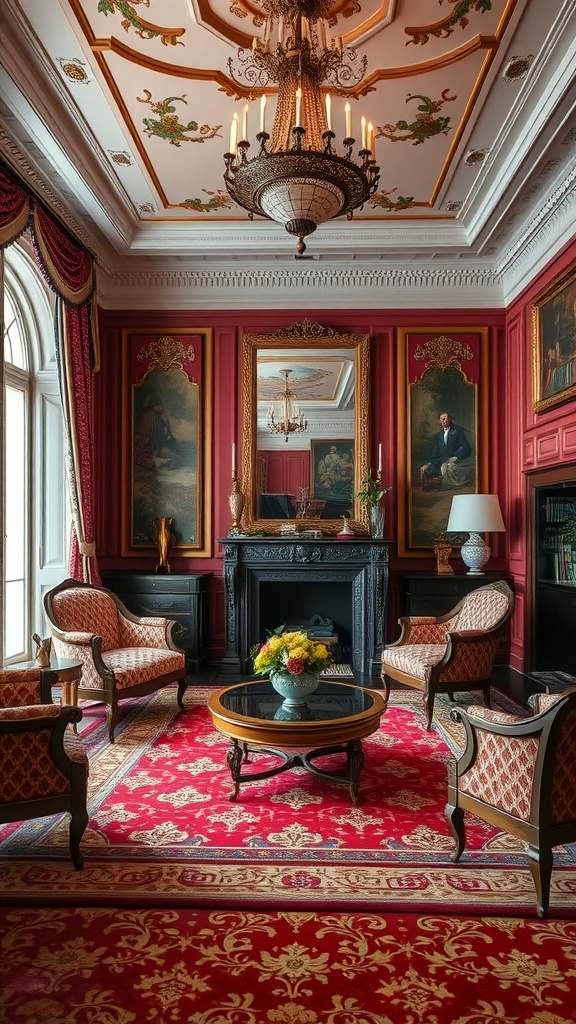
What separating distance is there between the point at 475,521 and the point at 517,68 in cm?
327

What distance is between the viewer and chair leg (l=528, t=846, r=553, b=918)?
7.63ft

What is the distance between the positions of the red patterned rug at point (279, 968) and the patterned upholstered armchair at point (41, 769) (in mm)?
357

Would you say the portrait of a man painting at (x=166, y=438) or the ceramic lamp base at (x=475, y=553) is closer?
the ceramic lamp base at (x=475, y=553)

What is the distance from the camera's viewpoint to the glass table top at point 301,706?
3320mm

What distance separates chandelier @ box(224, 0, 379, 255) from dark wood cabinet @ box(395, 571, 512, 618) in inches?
139

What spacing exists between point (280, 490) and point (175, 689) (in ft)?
6.83

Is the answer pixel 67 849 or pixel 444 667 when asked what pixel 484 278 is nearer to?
pixel 444 667

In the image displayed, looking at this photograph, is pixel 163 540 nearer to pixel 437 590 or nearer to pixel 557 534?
pixel 437 590

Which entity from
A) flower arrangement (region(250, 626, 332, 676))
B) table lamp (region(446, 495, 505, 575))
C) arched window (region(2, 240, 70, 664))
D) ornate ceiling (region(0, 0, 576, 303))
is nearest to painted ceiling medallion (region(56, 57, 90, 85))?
ornate ceiling (region(0, 0, 576, 303))

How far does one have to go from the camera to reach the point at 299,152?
283cm

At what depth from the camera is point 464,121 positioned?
4340mm

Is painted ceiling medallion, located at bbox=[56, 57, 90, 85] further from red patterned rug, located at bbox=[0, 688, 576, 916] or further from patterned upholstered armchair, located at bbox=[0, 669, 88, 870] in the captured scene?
red patterned rug, located at bbox=[0, 688, 576, 916]

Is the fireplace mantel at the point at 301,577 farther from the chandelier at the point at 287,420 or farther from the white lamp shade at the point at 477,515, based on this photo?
the chandelier at the point at 287,420

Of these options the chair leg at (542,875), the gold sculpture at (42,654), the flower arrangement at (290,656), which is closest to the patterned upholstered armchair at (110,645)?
the gold sculpture at (42,654)
